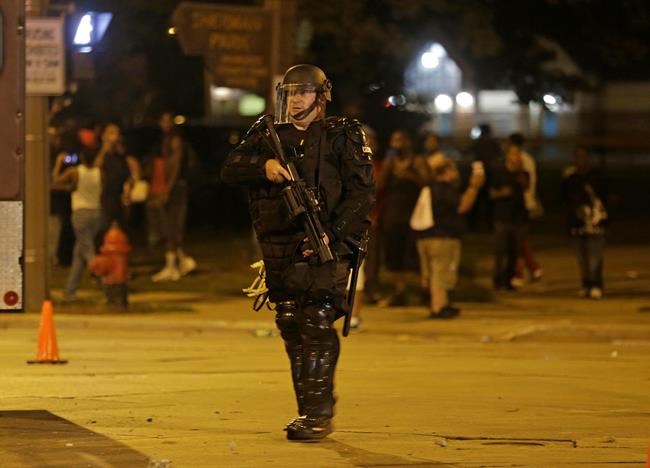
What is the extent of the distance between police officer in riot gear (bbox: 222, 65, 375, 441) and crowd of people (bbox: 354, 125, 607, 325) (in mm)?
7178

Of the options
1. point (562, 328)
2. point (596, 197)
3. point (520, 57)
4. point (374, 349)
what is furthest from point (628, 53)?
point (374, 349)

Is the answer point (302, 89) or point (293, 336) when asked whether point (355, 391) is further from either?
point (302, 89)

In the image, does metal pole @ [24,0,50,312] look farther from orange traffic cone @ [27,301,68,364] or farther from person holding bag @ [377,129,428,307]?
orange traffic cone @ [27,301,68,364]

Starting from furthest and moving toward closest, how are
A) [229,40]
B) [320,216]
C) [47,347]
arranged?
[229,40] < [47,347] < [320,216]

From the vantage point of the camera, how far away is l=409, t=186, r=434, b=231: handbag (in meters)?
16.1

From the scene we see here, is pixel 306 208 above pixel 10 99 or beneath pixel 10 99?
beneath

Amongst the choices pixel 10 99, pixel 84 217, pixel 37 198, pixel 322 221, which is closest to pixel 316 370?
pixel 322 221

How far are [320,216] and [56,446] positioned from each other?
1.83m

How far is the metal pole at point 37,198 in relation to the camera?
1677 cm

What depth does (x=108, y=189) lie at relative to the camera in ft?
60.1

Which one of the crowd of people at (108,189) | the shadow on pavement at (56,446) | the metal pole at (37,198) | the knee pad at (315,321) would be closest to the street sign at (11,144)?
the shadow on pavement at (56,446)

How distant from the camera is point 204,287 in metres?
19.8

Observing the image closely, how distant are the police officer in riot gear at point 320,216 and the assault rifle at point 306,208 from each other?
0.25 feet

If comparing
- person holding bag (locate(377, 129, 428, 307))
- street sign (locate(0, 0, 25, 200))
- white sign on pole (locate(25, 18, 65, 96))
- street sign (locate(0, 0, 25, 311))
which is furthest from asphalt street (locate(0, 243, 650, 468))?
white sign on pole (locate(25, 18, 65, 96))
